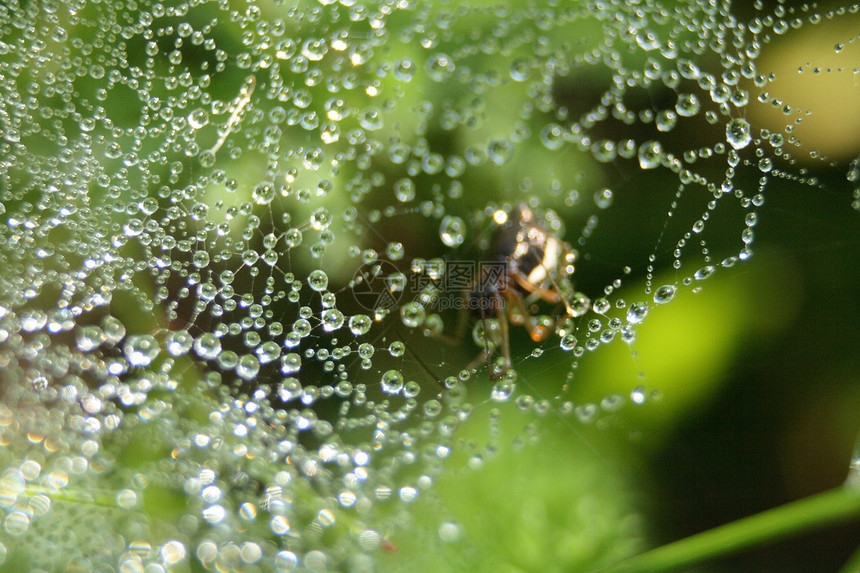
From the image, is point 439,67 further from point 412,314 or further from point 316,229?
point 412,314

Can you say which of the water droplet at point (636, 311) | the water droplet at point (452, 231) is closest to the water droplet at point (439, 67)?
the water droplet at point (452, 231)

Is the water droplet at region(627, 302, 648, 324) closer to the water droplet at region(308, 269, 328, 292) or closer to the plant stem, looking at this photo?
the plant stem

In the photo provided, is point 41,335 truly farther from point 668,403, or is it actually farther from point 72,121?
point 668,403

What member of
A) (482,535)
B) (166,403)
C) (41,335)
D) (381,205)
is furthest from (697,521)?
(41,335)

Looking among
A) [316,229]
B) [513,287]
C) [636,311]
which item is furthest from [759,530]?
[316,229]

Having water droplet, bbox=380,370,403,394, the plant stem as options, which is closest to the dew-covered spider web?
water droplet, bbox=380,370,403,394

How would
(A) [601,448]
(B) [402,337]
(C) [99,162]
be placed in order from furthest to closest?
1. (A) [601,448]
2. (C) [99,162]
3. (B) [402,337]
